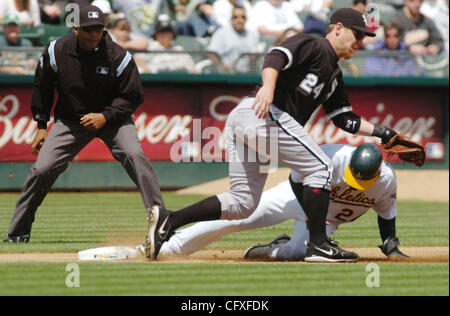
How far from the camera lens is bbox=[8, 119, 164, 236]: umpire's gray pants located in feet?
23.3

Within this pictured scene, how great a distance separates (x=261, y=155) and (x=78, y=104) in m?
2.06

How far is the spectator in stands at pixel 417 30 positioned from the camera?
15.0 meters

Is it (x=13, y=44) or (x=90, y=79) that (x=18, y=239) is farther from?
(x=13, y=44)

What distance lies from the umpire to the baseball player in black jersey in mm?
1225

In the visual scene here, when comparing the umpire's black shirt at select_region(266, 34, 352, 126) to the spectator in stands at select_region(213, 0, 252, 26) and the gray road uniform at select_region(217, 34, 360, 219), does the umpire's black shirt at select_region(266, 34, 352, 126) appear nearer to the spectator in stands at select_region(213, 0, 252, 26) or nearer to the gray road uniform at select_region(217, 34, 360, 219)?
the gray road uniform at select_region(217, 34, 360, 219)

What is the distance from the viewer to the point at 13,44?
1292cm

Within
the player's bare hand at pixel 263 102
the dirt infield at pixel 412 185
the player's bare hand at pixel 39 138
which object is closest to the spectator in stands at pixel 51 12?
the dirt infield at pixel 412 185

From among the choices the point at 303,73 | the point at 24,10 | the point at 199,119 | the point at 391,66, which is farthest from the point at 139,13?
the point at 303,73

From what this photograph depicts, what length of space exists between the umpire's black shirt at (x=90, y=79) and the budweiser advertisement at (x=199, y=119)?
594 centimetres

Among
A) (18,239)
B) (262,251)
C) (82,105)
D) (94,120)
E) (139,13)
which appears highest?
(139,13)

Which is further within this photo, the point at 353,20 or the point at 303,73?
the point at 353,20

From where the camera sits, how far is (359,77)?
14125 millimetres

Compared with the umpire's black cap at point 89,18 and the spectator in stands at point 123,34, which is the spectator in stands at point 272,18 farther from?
the umpire's black cap at point 89,18
